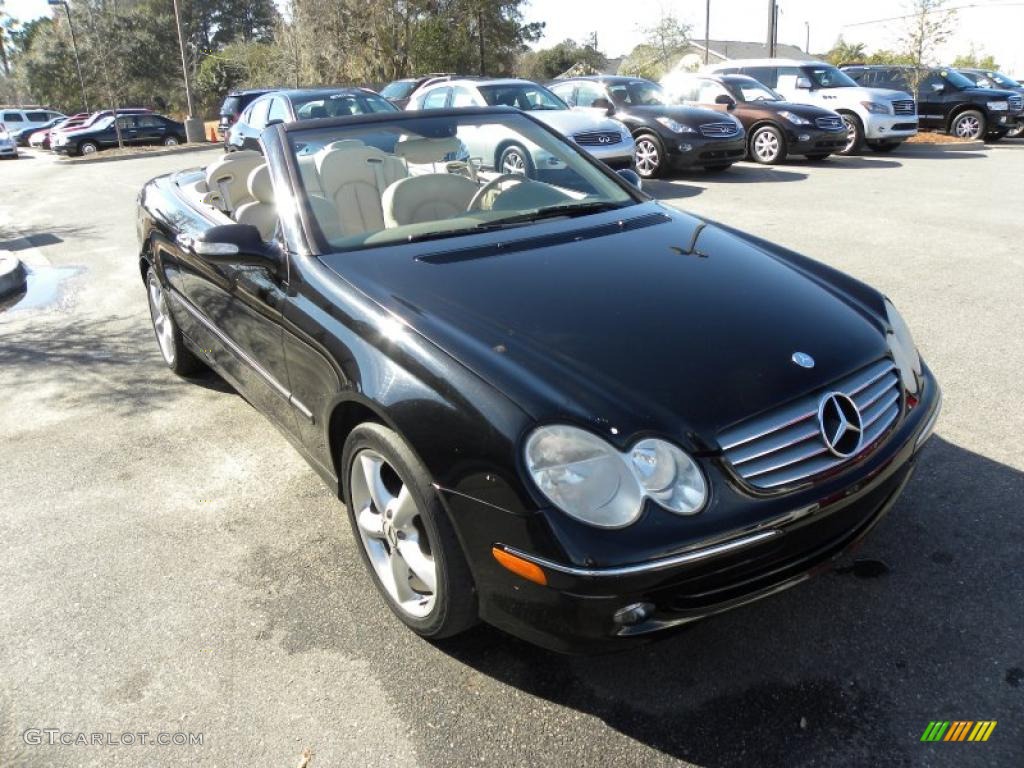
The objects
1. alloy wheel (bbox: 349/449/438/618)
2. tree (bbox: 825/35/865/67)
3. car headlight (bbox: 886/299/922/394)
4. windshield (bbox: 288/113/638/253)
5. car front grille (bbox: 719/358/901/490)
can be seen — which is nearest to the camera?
car front grille (bbox: 719/358/901/490)

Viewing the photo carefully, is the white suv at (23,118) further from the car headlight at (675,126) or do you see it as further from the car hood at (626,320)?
the car hood at (626,320)

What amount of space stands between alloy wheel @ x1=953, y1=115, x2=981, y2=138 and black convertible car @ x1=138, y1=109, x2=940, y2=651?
1712 centimetres

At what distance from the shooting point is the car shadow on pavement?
2.17 metres

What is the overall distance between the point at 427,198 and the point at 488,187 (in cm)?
31

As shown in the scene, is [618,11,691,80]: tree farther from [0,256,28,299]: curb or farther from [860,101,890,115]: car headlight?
[0,256,28,299]: curb

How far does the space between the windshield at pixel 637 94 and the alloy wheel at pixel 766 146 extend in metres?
1.66

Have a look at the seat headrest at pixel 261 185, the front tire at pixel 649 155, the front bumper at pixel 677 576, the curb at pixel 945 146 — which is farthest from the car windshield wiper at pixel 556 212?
the curb at pixel 945 146

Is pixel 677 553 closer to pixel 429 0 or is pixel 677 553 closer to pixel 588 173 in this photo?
pixel 588 173

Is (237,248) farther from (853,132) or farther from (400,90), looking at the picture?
(400,90)

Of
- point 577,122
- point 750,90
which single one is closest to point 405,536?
point 577,122

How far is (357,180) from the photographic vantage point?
3.58 meters

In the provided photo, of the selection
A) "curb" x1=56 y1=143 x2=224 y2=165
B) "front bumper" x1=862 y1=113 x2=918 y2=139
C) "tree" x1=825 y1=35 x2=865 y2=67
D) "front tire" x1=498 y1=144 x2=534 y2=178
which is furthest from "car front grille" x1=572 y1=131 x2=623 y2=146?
"tree" x1=825 y1=35 x2=865 y2=67

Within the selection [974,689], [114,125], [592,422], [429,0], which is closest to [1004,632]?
[974,689]

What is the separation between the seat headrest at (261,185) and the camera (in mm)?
3811
